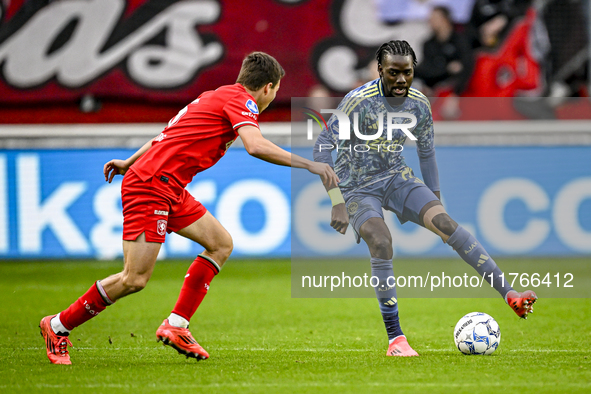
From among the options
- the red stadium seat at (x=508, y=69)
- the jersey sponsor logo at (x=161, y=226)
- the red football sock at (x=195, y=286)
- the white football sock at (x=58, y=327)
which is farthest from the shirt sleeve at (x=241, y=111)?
the red stadium seat at (x=508, y=69)

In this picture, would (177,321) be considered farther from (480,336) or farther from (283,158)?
(480,336)

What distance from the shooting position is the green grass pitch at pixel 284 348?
4.27m

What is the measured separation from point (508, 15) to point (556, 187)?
141 inches

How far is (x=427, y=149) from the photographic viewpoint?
219 inches

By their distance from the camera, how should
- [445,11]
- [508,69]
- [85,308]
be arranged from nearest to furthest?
[85,308]
[445,11]
[508,69]

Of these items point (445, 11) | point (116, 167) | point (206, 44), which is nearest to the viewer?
point (116, 167)

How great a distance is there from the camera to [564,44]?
1284cm

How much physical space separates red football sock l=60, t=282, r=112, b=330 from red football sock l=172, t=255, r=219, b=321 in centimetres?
51

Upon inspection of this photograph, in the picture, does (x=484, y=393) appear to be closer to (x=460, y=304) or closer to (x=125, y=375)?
(x=125, y=375)

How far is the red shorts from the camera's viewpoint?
4.77 m

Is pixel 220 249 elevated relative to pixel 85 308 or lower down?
elevated

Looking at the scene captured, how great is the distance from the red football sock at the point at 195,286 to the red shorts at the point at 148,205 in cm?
41

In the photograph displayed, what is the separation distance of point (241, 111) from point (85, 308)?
159 cm

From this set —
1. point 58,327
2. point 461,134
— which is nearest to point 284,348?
point 58,327
